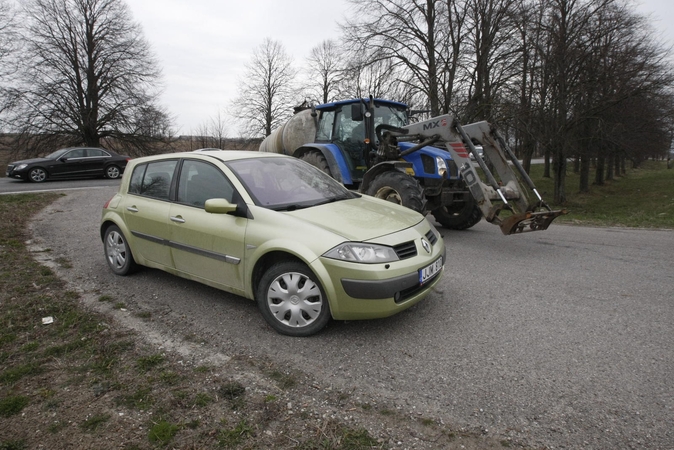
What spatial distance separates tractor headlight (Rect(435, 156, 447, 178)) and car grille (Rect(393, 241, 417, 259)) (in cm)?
368

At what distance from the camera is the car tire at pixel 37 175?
1770 centimetres

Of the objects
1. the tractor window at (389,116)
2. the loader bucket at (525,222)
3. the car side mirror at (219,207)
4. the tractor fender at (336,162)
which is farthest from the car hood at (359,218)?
the tractor window at (389,116)

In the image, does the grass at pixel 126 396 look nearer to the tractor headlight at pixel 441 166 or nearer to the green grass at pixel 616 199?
the tractor headlight at pixel 441 166

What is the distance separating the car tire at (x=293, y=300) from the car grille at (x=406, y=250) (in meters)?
0.71

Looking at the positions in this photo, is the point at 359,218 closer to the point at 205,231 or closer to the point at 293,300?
the point at 293,300

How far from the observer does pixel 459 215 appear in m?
7.97

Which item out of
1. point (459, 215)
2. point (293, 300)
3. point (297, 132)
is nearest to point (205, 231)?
point (293, 300)

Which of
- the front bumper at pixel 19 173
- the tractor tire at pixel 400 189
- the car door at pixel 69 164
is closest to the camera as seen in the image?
the tractor tire at pixel 400 189

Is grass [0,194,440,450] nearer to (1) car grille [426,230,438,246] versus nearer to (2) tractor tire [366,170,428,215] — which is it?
(1) car grille [426,230,438,246]

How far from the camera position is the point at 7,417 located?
243cm

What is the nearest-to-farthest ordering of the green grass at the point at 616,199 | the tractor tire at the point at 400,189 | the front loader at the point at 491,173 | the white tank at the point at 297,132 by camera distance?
the front loader at the point at 491,173 → the tractor tire at the point at 400,189 → the white tank at the point at 297,132 → the green grass at the point at 616,199

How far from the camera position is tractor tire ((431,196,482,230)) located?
7.76 meters

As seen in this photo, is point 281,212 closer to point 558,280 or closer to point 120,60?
point 558,280

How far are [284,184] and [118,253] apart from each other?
2.41 m
